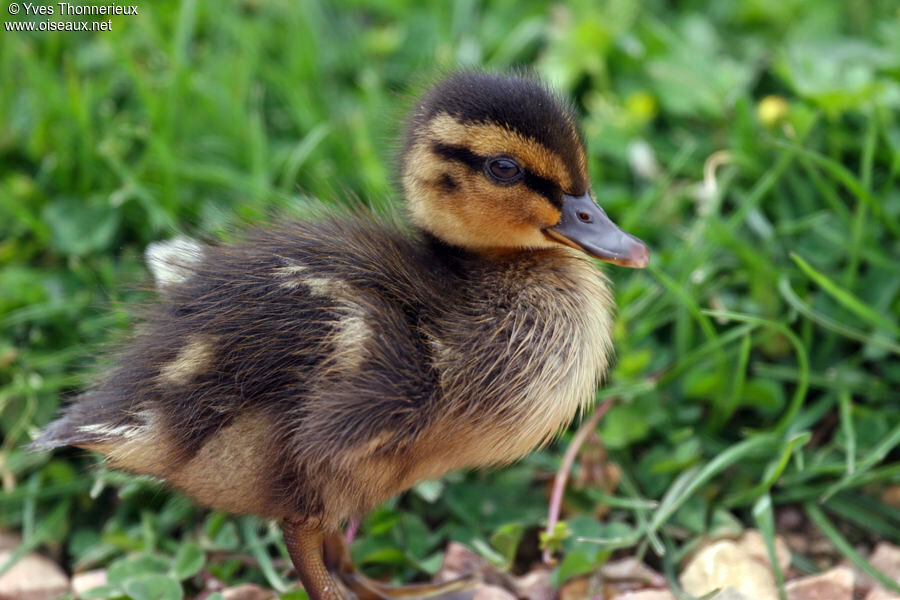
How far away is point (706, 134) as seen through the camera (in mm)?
3320

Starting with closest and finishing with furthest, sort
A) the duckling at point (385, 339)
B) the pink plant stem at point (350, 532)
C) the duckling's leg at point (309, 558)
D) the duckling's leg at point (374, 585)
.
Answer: the duckling at point (385, 339), the duckling's leg at point (309, 558), the duckling's leg at point (374, 585), the pink plant stem at point (350, 532)

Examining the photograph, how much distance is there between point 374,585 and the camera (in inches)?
90.7

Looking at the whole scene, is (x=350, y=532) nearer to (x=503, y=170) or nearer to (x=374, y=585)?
(x=374, y=585)

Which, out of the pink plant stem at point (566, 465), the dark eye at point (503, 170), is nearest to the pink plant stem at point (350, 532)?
the pink plant stem at point (566, 465)

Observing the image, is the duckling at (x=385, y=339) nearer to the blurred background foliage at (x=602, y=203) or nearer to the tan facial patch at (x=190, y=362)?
the tan facial patch at (x=190, y=362)

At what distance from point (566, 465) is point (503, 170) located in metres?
0.81

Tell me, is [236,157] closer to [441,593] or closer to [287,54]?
[287,54]

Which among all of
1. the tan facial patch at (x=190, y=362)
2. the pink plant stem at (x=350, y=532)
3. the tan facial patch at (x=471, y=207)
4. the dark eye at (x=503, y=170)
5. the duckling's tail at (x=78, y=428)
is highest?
the dark eye at (x=503, y=170)

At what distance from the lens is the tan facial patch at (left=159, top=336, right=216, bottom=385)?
1.94 m

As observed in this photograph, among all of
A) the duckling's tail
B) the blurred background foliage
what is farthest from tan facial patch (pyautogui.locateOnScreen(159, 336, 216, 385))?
the blurred background foliage

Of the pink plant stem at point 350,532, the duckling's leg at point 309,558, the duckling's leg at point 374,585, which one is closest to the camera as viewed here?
the duckling's leg at point 309,558

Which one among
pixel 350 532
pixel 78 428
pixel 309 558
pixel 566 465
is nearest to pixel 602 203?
pixel 566 465

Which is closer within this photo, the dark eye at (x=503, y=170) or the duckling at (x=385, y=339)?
the duckling at (x=385, y=339)

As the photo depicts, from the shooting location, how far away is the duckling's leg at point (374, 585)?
7.47 feet
